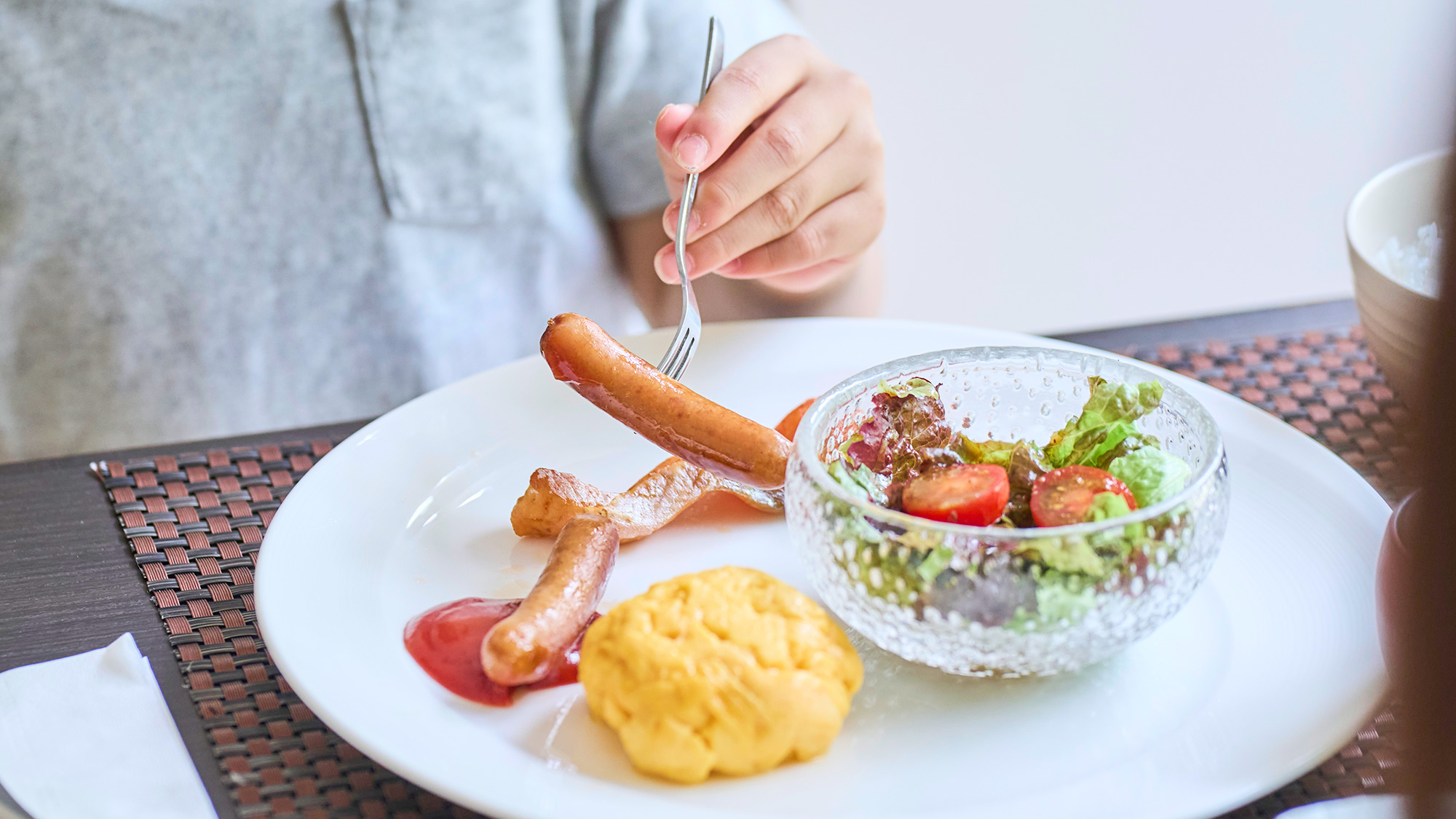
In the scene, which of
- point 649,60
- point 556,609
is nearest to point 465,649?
point 556,609

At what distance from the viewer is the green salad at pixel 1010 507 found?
0.82 metres

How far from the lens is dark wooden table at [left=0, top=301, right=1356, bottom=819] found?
96 centimetres

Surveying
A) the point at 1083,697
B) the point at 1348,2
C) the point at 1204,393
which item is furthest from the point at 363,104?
the point at 1348,2

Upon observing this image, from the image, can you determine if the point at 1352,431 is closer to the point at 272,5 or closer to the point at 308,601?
the point at 308,601

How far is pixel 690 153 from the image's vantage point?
129 cm

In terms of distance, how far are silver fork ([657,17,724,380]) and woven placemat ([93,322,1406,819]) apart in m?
0.43

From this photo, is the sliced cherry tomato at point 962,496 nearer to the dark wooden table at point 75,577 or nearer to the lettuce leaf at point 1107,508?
the lettuce leaf at point 1107,508

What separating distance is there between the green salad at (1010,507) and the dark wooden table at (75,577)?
54cm

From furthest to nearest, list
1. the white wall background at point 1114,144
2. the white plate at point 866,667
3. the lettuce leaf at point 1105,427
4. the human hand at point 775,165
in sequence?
the white wall background at point 1114,144, the human hand at point 775,165, the lettuce leaf at point 1105,427, the white plate at point 866,667

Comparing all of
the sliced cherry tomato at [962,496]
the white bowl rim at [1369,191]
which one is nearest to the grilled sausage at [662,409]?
the sliced cherry tomato at [962,496]

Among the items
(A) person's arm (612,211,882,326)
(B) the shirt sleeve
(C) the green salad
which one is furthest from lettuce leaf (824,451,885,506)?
(B) the shirt sleeve

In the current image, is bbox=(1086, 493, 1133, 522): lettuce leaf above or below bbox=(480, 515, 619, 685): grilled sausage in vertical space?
above

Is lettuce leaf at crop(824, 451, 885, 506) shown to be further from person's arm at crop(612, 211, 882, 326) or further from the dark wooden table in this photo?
person's arm at crop(612, 211, 882, 326)

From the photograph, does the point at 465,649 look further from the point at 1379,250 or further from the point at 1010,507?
the point at 1379,250
